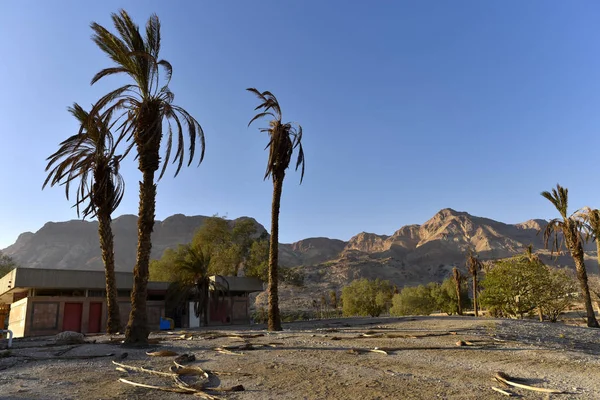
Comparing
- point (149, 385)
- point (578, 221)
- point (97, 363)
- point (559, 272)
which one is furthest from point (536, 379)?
point (559, 272)

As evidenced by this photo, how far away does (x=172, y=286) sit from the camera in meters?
40.4

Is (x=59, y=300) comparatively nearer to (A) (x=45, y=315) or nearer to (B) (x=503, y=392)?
(A) (x=45, y=315)

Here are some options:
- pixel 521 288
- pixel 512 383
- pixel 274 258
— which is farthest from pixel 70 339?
pixel 521 288

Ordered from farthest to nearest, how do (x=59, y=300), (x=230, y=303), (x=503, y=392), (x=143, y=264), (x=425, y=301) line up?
(x=425, y=301) → (x=230, y=303) → (x=59, y=300) → (x=143, y=264) → (x=503, y=392)

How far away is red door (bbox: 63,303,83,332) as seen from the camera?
35.6 m

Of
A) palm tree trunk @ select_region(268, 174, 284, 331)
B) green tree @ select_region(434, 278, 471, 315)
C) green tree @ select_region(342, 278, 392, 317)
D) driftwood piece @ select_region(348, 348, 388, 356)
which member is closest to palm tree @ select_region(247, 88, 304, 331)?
palm tree trunk @ select_region(268, 174, 284, 331)

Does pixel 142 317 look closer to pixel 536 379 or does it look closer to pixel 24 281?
pixel 536 379

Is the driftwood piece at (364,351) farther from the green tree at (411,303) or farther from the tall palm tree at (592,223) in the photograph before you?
the green tree at (411,303)

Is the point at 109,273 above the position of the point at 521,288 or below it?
above

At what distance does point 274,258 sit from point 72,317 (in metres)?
22.4

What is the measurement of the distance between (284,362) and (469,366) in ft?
14.3

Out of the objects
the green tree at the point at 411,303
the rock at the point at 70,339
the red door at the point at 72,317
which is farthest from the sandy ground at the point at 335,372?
the green tree at the point at 411,303

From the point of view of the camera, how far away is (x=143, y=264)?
1691 centimetres

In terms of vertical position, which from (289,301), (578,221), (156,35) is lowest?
(289,301)
